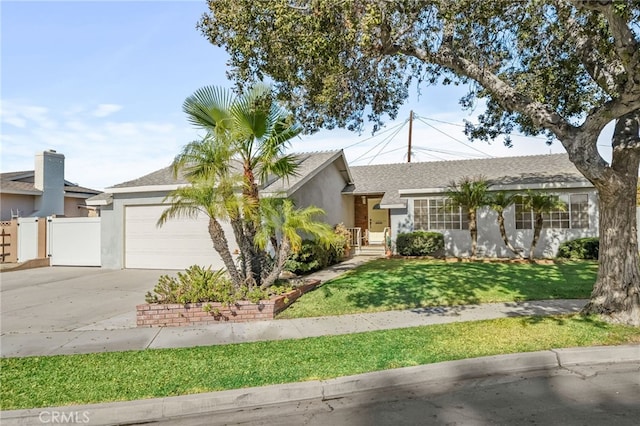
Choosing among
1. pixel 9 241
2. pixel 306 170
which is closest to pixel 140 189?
pixel 306 170

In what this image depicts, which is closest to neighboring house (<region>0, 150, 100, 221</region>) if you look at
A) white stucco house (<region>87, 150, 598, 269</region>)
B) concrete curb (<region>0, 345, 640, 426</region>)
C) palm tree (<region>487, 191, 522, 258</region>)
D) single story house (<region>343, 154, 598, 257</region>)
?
white stucco house (<region>87, 150, 598, 269</region>)

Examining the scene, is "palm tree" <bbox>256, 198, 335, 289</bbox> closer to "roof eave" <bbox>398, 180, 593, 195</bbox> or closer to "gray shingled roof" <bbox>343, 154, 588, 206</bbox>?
"gray shingled roof" <bbox>343, 154, 588, 206</bbox>

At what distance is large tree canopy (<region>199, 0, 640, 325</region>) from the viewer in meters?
6.27

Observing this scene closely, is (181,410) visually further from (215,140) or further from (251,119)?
(251,119)

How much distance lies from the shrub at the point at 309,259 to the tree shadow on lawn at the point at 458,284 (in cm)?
144

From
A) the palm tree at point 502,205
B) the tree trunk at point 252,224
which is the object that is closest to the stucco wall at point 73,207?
the tree trunk at point 252,224

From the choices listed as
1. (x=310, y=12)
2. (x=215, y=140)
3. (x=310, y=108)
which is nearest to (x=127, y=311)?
(x=215, y=140)

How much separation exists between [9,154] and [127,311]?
17.6 meters

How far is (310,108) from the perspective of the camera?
804 cm

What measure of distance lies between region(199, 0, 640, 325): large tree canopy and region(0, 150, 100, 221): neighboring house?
1758cm

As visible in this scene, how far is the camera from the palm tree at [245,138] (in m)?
8.23

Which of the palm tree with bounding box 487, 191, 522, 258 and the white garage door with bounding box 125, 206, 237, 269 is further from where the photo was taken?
the palm tree with bounding box 487, 191, 522, 258

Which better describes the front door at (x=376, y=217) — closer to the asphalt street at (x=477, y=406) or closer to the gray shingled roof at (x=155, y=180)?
the gray shingled roof at (x=155, y=180)

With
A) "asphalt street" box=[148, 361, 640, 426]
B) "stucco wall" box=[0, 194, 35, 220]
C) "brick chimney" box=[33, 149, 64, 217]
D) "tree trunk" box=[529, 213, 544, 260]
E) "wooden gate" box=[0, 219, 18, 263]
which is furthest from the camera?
"brick chimney" box=[33, 149, 64, 217]
